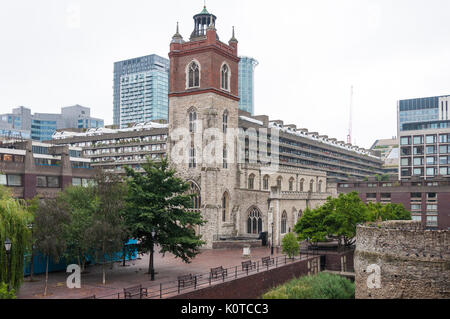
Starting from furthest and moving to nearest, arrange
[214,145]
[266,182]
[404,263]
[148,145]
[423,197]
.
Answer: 1. [148,145]
2. [423,197]
3. [266,182]
4. [214,145]
5. [404,263]

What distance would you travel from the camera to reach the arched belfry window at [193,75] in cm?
5456

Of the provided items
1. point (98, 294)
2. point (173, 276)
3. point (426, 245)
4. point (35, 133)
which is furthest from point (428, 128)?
point (35, 133)

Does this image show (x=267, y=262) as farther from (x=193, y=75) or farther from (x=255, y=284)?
(x=193, y=75)

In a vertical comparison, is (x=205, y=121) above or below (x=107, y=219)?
above

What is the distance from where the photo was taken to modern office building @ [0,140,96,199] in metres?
59.2

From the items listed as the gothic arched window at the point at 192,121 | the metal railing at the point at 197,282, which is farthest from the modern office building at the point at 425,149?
the metal railing at the point at 197,282

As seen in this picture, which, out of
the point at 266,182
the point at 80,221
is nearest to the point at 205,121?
the point at 266,182

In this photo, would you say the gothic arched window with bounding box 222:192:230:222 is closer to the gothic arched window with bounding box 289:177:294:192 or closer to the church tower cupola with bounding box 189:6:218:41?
the gothic arched window with bounding box 289:177:294:192

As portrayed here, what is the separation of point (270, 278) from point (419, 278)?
1131cm

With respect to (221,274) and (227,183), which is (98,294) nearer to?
(221,274)

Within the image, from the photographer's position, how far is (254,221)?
2245 inches

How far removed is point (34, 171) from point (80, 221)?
37.0 metres

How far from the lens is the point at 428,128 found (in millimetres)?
98250

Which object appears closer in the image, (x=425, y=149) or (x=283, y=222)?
(x=283, y=222)
